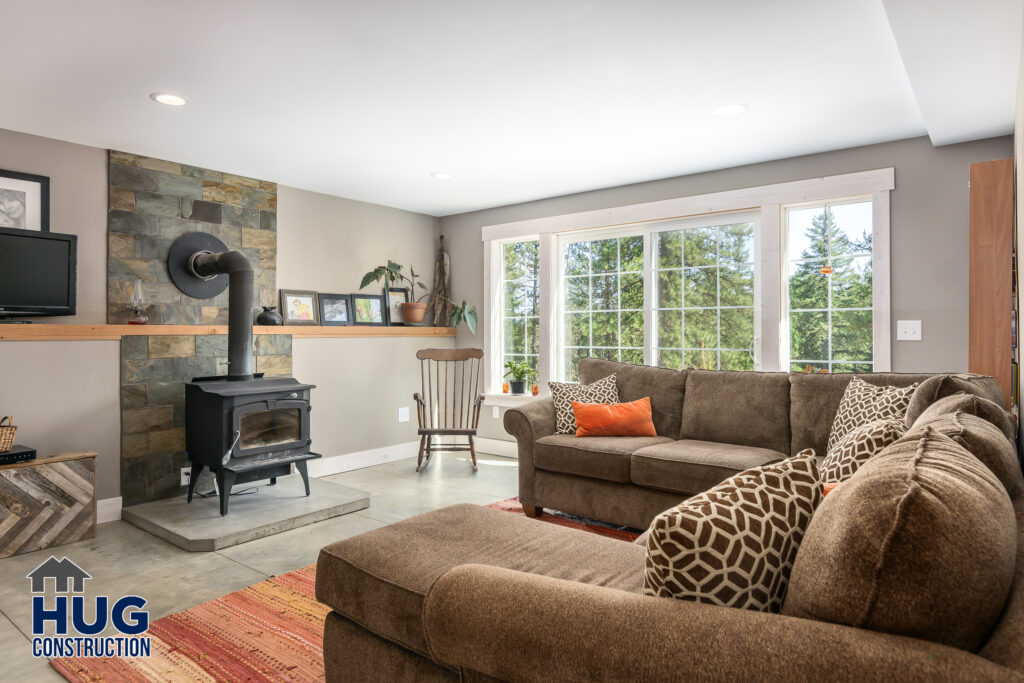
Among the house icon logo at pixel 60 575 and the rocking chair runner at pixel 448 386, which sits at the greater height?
the rocking chair runner at pixel 448 386

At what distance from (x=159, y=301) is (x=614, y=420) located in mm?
3091

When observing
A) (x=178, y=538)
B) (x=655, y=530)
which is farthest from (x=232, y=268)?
(x=655, y=530)

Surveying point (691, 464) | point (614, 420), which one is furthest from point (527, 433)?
point (691, 464)

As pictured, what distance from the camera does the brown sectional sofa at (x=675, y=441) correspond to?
3.07 meters

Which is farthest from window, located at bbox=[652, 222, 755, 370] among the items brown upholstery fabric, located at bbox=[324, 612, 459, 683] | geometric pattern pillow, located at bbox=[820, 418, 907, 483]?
brown upholstery fabric, located at bbox=[324, 612, 459, 683]

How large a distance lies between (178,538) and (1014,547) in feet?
11.5

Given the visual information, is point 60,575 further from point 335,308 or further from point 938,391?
point 938,391

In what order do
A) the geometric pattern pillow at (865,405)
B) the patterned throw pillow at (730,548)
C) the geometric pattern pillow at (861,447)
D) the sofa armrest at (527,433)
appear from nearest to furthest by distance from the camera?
the patterned throw pillow at (730,548)
the geometric pattern pillow at (861,447)
the geometric pattern pillow at (865,405)
the sofa armrest at (527,433)

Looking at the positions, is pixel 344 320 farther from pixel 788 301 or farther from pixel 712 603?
pixel 712 603

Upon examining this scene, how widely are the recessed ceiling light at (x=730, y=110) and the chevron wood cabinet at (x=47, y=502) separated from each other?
3.90 m

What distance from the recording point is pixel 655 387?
3.83m

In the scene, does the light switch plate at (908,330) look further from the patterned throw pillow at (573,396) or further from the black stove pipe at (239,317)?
the black stove pipe at (239,317)

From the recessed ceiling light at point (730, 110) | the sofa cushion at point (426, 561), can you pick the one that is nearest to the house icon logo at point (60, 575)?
the sofa cushion at point (426, 561)

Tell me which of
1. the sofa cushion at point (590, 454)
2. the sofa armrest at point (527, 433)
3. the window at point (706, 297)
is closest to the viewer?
the sofa cushion at point (590, 454)
